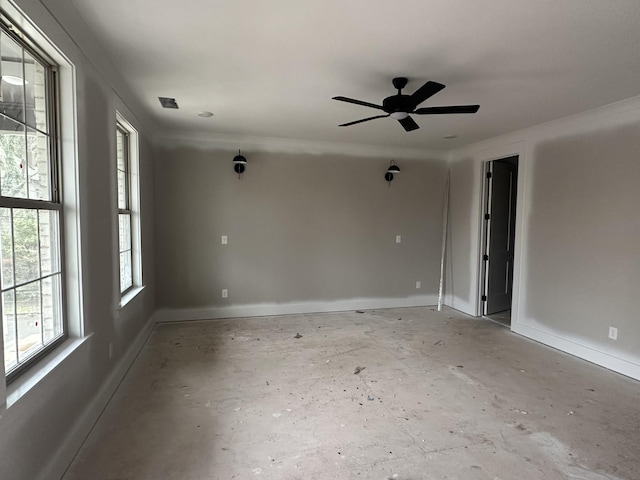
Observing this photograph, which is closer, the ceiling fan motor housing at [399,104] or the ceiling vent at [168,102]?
the ceiling fan motor housing at [399,104]

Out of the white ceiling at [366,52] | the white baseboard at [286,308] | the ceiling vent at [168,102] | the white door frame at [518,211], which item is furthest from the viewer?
the white baseboard at [286,308]

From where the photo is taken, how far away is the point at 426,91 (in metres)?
2.35

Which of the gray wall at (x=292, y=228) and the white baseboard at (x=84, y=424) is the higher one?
the gray wall at (x=292, y=228)

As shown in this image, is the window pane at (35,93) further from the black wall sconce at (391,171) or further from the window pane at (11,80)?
the black wall sconce at (391,171)

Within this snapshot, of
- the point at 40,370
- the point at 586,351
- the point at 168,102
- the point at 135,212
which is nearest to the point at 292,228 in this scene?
the point at 135,212

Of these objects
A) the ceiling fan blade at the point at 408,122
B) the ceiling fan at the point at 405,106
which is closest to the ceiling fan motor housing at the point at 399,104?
the ceiling fan at the point at 405,106

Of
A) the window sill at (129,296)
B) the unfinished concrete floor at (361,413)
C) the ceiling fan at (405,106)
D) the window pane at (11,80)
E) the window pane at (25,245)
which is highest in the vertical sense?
the ceiling fan at (405,106)

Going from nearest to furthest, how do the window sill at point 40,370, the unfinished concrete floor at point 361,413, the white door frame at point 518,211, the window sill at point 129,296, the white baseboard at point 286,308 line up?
the window sill at point 40,370 < the unfinished concrete floor at point 361,413 < the window sill at point 129,296 < the white door frame at point 518,211 < the white baseboard at point 286,308

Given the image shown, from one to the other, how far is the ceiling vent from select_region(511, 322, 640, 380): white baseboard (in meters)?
4.70

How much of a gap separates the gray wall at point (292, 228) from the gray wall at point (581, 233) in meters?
1.51

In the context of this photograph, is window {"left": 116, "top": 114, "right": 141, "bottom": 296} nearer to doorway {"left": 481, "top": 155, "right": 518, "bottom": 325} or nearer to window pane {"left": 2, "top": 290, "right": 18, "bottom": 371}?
window pane {"left": 2, "top": 290, "right": 18, "bottom": 371}

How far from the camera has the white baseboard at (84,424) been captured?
173 cm

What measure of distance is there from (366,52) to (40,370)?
260cm

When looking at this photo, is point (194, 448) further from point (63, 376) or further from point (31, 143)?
point (31, 143)
